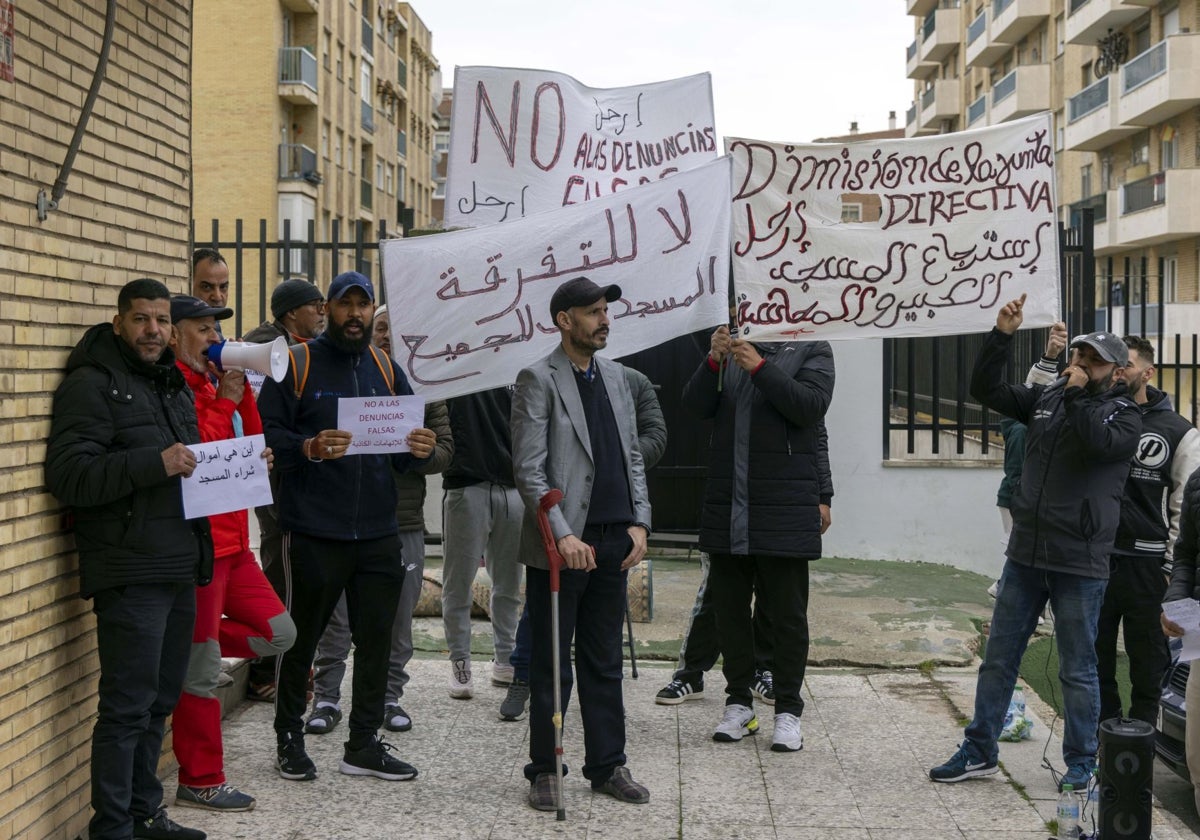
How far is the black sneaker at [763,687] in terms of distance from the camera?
7074 millimetres

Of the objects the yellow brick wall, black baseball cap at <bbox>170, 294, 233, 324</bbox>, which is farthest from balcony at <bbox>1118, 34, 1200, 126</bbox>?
black baseball cap at <bbox>170, 294, 233, 324</bbox>

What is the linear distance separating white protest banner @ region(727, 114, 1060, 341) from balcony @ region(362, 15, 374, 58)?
51.9 m

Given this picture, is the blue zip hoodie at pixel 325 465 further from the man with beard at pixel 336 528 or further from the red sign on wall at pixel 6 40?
the red sign on wall at pixel 6 40

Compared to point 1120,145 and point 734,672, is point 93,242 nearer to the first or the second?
point 734,672

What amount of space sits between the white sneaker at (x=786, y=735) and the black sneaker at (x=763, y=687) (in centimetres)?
77

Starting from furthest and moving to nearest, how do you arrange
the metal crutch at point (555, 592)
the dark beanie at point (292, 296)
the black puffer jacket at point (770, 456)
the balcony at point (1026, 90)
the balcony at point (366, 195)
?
the balcony at point (366, 195) → the balcony at point (1026, 90) → the dark beanie at point (292, 296) → the black puffer jacket at point (770, 456) → the metal crutch at point (555, 592)

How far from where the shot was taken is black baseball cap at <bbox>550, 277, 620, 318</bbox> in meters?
5.43

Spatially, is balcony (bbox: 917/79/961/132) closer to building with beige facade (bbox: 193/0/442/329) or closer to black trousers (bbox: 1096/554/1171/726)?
building with beige facade (bbox: 193/0/442/329)

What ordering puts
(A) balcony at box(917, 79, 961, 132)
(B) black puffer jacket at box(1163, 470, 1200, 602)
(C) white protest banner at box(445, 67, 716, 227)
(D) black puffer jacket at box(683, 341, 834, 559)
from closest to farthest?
(B) black puffer jacket at box(1163, 470, 1200, 602), (D) black puffer jacket at box(683, 341, 834, 559), (C) white protest banner at box(445, 67, 716, 227), (A) balcony at box(917, 79, 961, 132)

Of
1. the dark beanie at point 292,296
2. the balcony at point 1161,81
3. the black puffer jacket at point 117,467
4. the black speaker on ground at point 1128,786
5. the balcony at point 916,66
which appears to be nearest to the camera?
the black puffer jacket at point 117,467

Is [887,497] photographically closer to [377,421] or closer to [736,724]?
[736,724]

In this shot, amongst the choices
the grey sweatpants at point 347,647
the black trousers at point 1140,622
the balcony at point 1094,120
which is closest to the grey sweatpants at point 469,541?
the grey sweatpants at point 347,647

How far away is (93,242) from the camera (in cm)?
A: 485

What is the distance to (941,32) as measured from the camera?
198 ft
